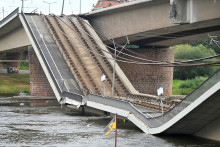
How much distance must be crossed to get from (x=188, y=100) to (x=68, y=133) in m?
7.92

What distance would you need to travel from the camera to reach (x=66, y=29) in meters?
55.4

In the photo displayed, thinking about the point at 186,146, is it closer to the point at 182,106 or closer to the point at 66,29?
the point at 182,106

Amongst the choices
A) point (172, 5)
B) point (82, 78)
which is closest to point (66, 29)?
point (82, 78)

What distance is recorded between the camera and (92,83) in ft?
152

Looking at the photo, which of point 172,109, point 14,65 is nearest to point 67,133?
point 172,109

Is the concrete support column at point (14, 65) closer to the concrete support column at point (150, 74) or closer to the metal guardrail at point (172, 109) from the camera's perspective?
the concrete support column at point (150, 74)

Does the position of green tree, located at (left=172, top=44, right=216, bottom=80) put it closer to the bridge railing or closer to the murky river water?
the murky river water

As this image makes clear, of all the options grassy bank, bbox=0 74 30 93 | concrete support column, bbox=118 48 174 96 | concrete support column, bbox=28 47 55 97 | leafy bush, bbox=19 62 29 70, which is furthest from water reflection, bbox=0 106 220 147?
leafy bush, bbox=19 62 29 70

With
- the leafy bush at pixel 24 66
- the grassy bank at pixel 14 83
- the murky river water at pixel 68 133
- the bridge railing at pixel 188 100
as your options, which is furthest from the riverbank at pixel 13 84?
the bridge railing at pixel 188 100

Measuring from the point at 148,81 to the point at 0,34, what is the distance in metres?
20.1

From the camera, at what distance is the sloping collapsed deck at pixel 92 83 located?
27.4 metres

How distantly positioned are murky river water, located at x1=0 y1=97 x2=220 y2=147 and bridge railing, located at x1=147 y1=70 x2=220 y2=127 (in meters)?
0.93

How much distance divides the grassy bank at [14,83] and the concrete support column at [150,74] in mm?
13113

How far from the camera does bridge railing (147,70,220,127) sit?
25.5 metres
